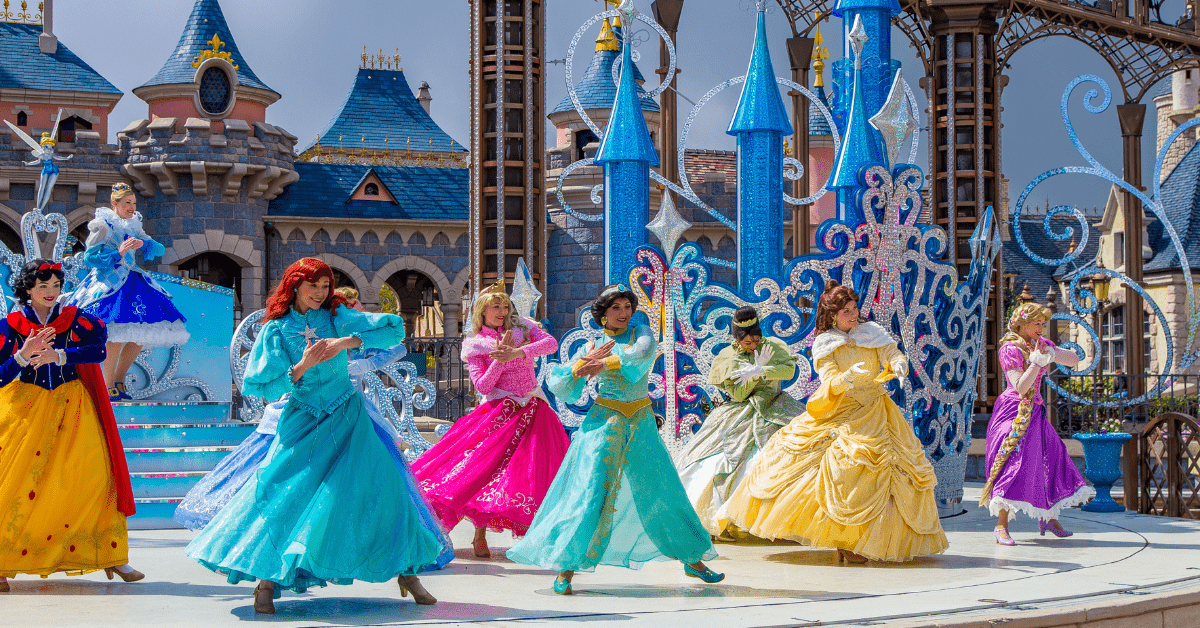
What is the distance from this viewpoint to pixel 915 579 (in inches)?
185

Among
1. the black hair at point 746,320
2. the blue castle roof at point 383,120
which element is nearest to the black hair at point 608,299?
the black hair at point 746,320

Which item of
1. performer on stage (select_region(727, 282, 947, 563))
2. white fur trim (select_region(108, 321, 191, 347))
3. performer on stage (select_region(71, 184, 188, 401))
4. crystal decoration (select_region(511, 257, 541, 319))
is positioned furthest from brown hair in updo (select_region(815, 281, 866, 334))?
white fur trim (select_region(108, 321, 191, 347))

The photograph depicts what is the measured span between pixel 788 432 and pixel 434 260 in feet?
Result: 38.4

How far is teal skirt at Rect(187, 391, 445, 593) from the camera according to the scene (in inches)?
147

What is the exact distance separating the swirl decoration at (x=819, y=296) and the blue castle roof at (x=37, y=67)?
12745 mm

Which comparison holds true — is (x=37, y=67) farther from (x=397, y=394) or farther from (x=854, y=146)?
(x=854, y=146)

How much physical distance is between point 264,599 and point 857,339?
262cm

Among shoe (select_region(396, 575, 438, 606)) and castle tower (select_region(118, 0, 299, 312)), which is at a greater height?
castle tower (select_region(118, 0, 299, 312))

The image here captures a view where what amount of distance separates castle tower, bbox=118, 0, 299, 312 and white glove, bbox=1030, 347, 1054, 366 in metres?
11.4

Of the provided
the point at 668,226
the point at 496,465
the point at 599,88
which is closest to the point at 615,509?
the point at 496,465

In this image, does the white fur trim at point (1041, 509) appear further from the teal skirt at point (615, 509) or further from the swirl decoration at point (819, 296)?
the teal skirt at point (615, 509)

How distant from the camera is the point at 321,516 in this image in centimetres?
378

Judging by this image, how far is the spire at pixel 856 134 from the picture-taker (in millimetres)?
7188

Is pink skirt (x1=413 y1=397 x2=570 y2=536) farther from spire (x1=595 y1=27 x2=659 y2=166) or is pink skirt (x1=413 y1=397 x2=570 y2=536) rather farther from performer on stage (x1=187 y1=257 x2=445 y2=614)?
spire (x1=595 y1=27 x2=659 y2=166)
